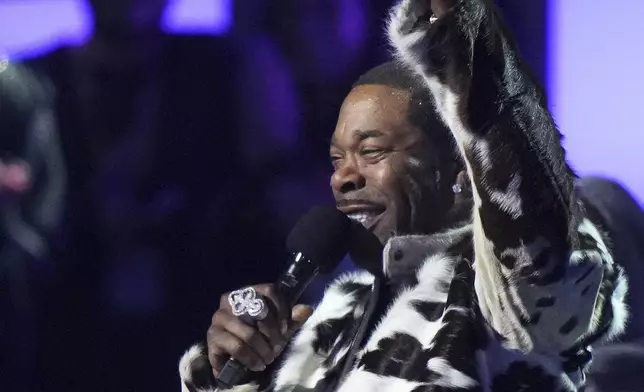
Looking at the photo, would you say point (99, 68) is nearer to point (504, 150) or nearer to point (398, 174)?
point (398, 174)

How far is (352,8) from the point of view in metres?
1.30

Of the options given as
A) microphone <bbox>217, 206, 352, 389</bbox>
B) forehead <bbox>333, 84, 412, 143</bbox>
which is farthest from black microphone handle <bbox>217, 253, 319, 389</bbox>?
forehead <bbox>333, 84, 412, 143</bbox>

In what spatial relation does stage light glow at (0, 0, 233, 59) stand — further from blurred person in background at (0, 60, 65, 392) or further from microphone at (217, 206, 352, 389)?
microphone at (217, 206, 352, 389)

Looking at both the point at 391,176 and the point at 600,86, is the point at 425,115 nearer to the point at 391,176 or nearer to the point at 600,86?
the point at 391,176

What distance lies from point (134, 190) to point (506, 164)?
70cm

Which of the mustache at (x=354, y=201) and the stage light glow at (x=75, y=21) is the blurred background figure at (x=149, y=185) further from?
the mustache at (x=354, y=201)

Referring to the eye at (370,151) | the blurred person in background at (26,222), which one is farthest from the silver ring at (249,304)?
the blurred person in background at (26,222)

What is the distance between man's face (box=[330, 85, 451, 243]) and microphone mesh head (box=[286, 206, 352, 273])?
59 mm

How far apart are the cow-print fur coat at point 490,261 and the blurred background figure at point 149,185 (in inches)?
11.1

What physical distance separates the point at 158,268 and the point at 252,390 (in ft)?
0.93

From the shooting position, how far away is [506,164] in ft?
2.81

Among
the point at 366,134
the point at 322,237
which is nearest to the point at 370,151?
the point at 366,134

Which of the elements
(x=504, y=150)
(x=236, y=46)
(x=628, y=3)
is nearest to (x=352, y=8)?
(x=236, y=46)

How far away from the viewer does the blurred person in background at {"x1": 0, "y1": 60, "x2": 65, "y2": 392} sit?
1.33m
